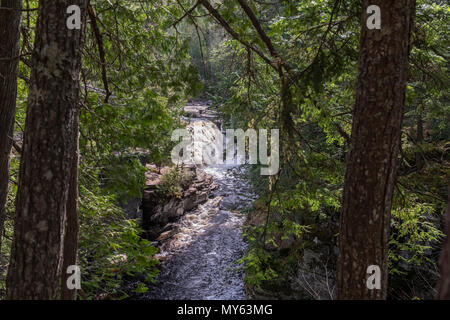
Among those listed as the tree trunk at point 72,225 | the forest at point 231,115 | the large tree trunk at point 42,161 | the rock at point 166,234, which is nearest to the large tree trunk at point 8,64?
the forest at point 231,115

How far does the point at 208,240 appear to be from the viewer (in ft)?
39.9

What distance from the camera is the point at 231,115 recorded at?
5.36 metres

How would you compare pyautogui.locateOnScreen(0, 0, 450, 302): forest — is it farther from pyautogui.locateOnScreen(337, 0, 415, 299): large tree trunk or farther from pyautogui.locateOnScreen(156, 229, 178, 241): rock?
pyautogui.locateOnScreen(156, 229, 178, 241): rock

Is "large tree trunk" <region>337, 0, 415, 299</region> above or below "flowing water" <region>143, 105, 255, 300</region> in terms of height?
above

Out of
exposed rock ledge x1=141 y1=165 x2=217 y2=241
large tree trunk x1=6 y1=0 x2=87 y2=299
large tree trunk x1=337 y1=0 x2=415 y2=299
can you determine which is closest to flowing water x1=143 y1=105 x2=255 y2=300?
exposed rock ledge x1=141 y1=165 x2=217 y2=241

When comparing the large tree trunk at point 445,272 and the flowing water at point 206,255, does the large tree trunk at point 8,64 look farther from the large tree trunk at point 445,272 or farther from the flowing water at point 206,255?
the flowing water at point 206,255

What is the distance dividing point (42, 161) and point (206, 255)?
9588 millimetres

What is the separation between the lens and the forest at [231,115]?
2234 mm

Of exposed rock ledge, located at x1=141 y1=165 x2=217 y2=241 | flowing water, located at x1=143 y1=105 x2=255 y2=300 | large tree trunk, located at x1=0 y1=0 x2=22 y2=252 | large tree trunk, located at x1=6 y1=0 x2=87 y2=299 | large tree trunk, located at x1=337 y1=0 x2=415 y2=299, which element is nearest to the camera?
large tree trunk, located at x1=6 y1=0 x2=87 y2=299

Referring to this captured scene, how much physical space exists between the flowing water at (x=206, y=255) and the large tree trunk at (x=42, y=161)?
20.4ft

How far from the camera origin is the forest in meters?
2.23

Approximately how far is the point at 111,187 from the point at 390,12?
3402 mm

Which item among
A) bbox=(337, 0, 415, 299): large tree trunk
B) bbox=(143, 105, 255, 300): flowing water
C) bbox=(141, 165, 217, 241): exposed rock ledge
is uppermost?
bbox=(337, 0, 415, 299): large tree trunk
